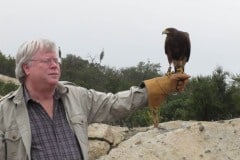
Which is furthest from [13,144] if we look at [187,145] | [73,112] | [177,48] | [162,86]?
[187,145]

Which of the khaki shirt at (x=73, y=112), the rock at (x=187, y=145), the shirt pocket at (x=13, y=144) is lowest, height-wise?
the rock at (x=187, y=145)

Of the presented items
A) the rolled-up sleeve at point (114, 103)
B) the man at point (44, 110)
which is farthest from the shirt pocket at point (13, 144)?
the rolled-up sleeve at point (114, 103)

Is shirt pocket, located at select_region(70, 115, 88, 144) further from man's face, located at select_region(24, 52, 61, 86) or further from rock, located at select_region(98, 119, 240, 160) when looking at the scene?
rock, located at select_region(98, 119, 240, 160)

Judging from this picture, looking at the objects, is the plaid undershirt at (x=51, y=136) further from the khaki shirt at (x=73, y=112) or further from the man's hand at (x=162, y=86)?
the man's hand at (x=162, y=86)

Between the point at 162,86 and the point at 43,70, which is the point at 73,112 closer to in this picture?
the point at 43,70

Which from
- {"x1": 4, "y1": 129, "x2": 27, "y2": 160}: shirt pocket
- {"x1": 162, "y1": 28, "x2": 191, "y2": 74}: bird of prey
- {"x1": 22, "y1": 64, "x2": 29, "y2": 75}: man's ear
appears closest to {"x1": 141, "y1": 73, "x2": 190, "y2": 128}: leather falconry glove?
{"x1": 162, "y1": 28, "x2": 191, "y2": 74}: bird of prey

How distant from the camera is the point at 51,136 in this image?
346 centimetres

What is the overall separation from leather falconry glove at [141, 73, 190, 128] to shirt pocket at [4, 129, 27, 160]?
89 cm

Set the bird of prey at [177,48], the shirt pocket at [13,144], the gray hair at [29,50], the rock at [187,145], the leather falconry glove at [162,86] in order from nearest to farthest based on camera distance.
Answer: the shirt pocket at [13,144] < the gray hair at [29,50] < the leather falconry glove at [162,86] < the bird of prey at [177,48] < the rock at [187,145]

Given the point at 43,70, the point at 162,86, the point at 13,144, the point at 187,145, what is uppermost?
the point at 43,70

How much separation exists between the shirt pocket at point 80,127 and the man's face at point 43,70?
0.27m

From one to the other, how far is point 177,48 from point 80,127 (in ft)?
3.06

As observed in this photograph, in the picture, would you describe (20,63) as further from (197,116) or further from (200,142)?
(197,116)

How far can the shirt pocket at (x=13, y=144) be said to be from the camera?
3.37 metres
